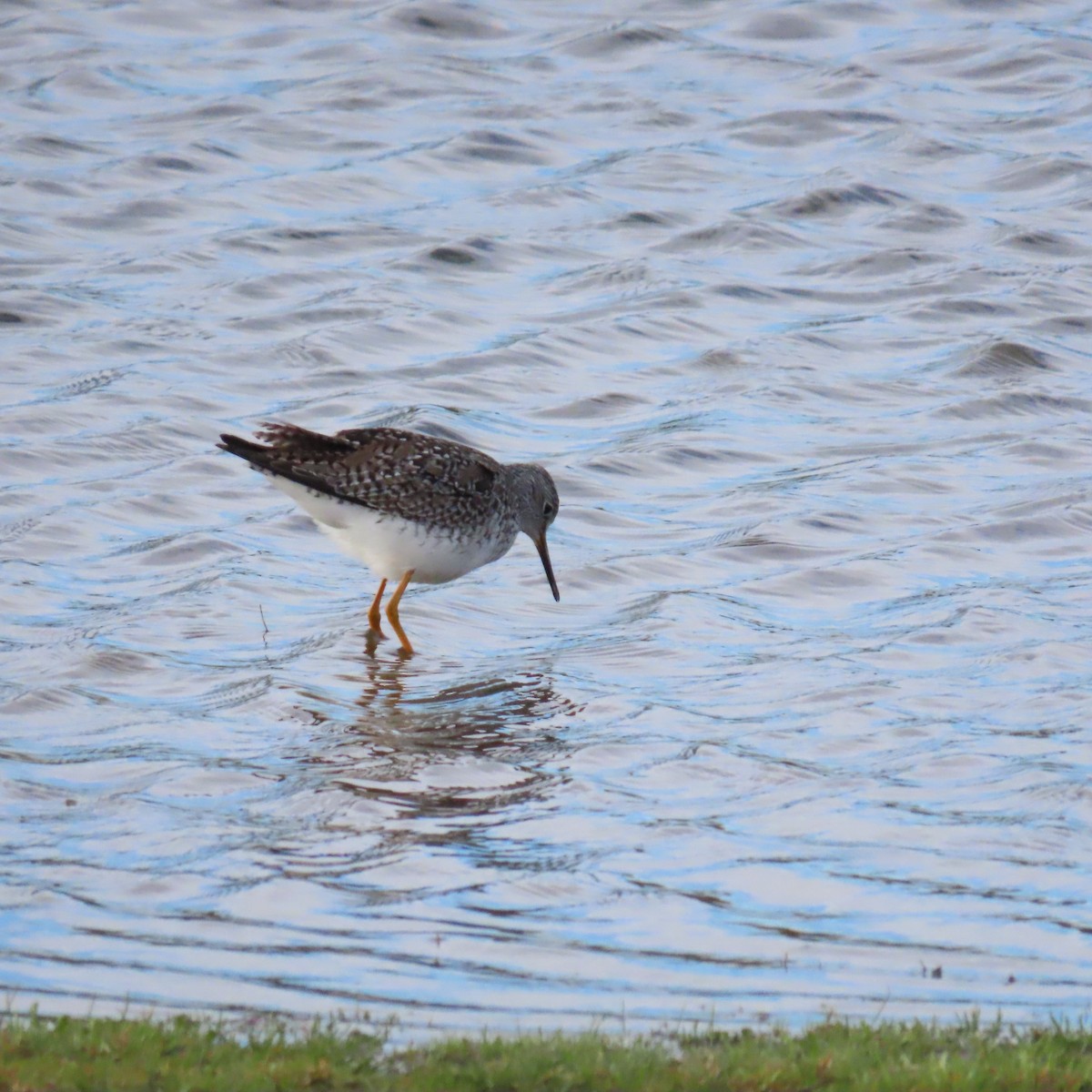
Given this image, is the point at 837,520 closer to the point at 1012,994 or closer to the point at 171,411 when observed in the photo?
the point at 171,411

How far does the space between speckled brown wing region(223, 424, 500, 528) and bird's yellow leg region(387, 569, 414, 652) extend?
0.54 meters

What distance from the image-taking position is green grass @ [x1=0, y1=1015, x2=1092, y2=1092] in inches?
213

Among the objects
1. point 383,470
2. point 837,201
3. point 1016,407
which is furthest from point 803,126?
point 383,470

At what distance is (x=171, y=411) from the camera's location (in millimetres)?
16031

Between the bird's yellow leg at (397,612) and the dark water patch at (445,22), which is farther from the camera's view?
the dark water patch at (445,22)

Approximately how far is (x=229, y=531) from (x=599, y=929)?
7.22 meters

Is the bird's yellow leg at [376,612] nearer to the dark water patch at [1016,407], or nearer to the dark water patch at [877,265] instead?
the dark water patch at [1016,407]

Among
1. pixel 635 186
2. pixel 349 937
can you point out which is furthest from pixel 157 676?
pixel 635 186

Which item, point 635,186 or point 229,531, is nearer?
point 229,531

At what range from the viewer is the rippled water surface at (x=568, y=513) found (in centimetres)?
733

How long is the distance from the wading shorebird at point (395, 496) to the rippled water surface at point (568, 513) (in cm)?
60

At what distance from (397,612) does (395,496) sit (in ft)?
3.18

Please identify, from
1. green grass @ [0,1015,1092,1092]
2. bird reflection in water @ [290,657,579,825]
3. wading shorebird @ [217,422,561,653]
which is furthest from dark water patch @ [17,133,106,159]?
green grass @ [0,1015,1092,1092]

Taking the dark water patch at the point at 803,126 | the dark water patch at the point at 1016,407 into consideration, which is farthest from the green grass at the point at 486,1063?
the dark water patch at the point at 803,126
